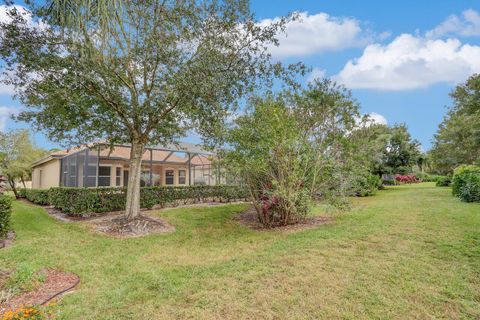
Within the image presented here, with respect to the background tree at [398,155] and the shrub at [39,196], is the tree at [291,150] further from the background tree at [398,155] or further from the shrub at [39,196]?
the background tree at [398,155]

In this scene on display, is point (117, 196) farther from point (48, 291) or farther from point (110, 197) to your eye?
point (48, 291)

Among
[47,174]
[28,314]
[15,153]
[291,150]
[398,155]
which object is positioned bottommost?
[28,314]

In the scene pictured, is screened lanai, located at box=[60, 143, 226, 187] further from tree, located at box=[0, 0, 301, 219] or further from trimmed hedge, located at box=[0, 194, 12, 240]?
trimmed hedge, located at box=[0, 194, 12, 240]

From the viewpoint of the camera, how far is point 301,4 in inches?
337

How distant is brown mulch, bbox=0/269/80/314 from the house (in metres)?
5.73

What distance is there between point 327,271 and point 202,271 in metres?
2.23

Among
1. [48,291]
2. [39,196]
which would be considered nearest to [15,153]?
[39,196]

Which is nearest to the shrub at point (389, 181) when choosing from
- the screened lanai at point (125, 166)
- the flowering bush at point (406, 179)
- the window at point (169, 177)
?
the flowering bush at point (406, 179)

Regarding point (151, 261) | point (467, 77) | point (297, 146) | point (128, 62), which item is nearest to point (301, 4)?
point (297, 146)

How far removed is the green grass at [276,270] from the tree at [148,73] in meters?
3.31

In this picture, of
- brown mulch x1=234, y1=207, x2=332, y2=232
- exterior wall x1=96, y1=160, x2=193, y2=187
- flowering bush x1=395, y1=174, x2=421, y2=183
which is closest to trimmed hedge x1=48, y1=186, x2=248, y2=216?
brown mulch x1=234, y1=207, x2=332, y2=232

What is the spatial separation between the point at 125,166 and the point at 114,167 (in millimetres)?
1149

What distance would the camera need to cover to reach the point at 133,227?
8.98m

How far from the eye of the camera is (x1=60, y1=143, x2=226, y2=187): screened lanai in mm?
15430
